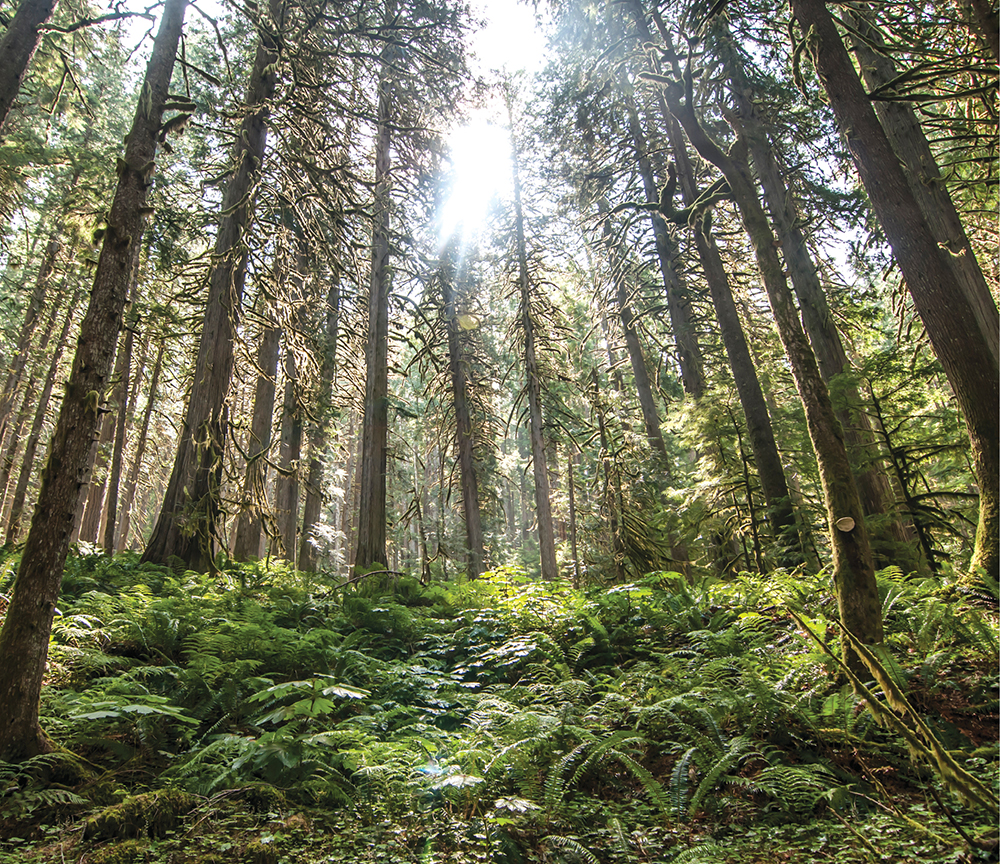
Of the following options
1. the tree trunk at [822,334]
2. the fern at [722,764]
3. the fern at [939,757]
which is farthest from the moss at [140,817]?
the tree trunk at [822,334]

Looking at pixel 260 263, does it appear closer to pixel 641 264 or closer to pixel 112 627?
pixel 112 627

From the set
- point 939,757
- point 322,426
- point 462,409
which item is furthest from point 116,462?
point 939,757

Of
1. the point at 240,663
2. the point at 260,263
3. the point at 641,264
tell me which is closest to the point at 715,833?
the point at 240,663

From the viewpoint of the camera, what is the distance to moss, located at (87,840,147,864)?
80.0 inches

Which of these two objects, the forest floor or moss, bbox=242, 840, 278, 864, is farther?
the forest floor

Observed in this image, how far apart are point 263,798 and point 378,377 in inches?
354

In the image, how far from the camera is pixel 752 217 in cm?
448

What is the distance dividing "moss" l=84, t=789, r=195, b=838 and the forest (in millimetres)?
14

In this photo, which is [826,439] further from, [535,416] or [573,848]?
[535,416]

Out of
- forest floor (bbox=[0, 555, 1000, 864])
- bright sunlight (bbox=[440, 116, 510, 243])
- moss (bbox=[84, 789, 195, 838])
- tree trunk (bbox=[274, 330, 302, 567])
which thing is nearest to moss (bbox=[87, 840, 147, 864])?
forest floor (bbox=[0, 555, 1000, 864])

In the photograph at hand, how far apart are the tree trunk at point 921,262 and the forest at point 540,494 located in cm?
3

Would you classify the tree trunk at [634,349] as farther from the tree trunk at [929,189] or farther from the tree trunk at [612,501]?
Result: the tree trunk at [929,189]

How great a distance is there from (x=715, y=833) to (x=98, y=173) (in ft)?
53.1

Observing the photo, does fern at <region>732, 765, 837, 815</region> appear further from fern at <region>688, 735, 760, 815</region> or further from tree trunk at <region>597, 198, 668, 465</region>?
tree trunk at <region>597, 198, 668, 465</region>
